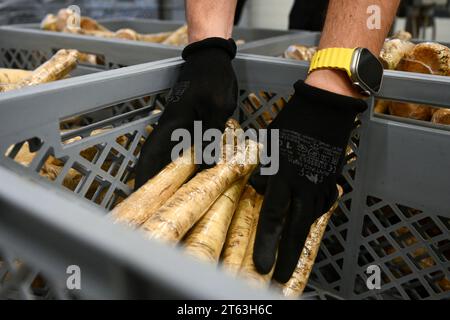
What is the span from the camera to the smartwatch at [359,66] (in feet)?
2.23

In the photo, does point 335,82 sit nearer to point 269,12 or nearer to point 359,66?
point 359,66

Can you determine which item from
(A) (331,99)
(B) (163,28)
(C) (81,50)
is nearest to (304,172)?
(A) (331,99)

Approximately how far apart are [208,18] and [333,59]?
35cm

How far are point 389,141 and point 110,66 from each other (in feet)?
2.63

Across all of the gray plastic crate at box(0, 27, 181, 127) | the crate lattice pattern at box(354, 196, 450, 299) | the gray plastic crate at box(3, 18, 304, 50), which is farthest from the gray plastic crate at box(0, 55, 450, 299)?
the gray plastic crate at box(3, 18, 304, 50)

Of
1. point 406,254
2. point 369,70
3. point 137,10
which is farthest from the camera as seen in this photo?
point 137,10

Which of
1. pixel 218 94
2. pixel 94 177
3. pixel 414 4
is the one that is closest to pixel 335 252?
pixel 218 94

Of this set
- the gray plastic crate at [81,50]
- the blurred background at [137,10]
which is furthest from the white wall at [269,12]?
the gray plastic crate at [81,50]

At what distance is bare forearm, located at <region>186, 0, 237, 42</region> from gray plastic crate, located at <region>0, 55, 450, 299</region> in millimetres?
93

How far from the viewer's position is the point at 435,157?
0.71 metres

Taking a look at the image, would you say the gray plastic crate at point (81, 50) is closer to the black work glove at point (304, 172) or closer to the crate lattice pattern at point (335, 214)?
→ the crate lattice pattern at point (335, 214)

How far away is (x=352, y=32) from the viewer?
0.73 m
